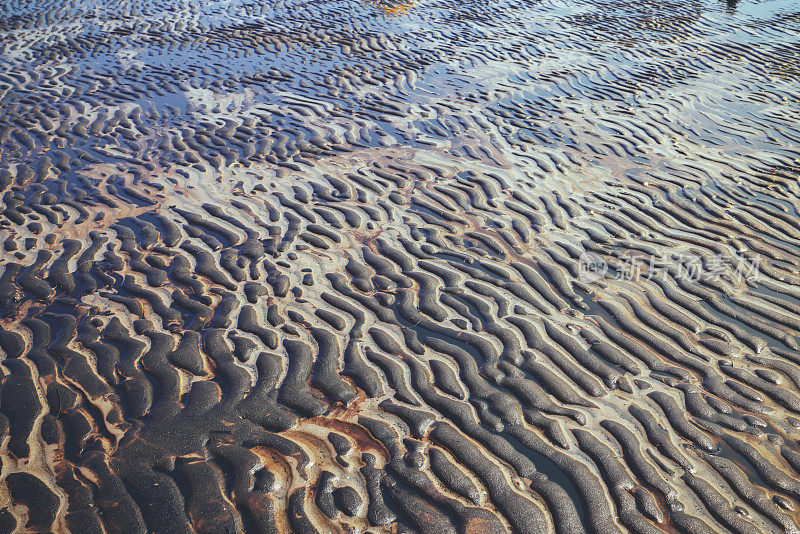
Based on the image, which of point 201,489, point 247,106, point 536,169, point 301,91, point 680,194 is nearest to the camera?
point 201,489

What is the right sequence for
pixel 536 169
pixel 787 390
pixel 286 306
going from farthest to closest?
pixel 536 169
pixel 286 306
pixel 787 390

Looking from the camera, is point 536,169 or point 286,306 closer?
point 286,306

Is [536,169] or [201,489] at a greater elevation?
[536,169]

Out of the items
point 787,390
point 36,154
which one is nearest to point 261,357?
point 787,390

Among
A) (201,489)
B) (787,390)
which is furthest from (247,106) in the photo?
(787,390)

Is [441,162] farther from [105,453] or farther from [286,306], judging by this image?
[105,453]

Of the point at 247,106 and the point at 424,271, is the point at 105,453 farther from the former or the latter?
the point at 247,106
